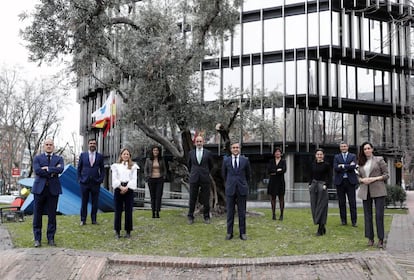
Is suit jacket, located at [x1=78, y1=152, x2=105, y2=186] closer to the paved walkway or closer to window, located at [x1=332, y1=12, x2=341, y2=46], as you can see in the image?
the paved walkway

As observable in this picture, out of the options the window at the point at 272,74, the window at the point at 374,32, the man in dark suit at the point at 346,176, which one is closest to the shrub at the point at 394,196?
the window at the point at 272,74

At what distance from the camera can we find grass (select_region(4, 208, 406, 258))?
28.9 feet

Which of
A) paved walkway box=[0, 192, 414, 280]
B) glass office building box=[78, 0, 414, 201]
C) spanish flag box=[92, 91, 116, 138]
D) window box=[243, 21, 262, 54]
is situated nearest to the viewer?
paved walkway box=[0, 192, 414, 280]

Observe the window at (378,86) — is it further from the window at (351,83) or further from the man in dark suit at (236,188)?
the man in dark suit at (236,188)

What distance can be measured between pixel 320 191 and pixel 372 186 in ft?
5.35

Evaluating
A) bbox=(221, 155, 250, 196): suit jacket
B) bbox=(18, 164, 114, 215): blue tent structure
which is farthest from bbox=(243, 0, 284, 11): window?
bbox=(221, 155, 250, 196): suit jacket

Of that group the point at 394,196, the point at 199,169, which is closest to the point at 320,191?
the point at 199,169

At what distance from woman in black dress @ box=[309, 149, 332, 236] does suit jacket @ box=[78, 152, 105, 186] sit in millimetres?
5092

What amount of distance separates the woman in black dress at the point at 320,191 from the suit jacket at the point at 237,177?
158cm

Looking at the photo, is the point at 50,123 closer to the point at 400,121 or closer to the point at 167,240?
the point at 400,121

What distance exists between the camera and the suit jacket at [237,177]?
972 cm

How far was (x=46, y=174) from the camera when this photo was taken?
895 cm

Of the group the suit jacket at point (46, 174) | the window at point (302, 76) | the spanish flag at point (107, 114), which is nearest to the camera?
the suit jacket at point (46, 174)

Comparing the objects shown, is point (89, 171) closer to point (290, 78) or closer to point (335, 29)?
point (290, 78)
